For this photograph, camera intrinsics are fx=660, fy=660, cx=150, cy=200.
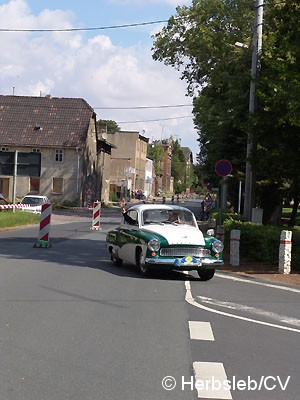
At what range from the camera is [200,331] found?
848 centimetres

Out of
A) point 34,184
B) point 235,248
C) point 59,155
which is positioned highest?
point 59,155

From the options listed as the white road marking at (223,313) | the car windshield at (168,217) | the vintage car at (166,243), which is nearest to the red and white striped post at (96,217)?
the vintage car at (166,243)

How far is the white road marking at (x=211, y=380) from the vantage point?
5781 mm

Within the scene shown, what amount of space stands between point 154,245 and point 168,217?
193cm

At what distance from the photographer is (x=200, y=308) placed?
10.3 meters

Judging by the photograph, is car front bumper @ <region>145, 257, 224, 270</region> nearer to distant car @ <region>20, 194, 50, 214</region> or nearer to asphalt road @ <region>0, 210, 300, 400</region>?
asphalt road @ <region>0, 210, 300, 400</region>

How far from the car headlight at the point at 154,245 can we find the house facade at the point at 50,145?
48867 mm

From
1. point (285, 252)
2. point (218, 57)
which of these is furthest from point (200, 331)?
point (218, 57)

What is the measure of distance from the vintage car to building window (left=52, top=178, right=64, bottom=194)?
48.1m

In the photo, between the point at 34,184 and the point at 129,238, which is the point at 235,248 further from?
the point at 34,184

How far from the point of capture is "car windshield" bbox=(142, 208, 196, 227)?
15070mm

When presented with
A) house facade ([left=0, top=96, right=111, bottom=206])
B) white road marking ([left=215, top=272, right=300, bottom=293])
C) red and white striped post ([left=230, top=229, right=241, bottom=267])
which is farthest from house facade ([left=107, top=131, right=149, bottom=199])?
white road marking ([left=215, top=272, right=300, bottom=293])

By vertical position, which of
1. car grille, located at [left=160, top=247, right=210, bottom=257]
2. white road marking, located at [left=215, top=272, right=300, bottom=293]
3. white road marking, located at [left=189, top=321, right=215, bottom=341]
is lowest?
white road marking, located at [left=215, top=272, right=300, bottom=293]

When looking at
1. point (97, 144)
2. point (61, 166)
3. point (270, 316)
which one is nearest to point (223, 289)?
point (270, 316)
